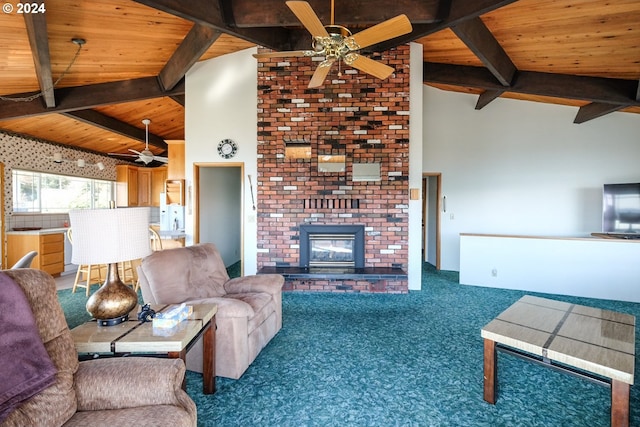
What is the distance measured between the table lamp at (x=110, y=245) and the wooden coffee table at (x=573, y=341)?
7.20 feet

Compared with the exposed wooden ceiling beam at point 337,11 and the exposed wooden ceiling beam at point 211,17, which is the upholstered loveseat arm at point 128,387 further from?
the exposed wooden ceiling beam at point 337,11

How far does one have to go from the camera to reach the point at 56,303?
147 cm

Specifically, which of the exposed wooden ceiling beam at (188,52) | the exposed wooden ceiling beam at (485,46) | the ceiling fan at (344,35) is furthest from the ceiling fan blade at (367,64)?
the exposed wooden ceiling beam at (188,52)

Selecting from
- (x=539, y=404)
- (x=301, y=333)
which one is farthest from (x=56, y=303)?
(x=539, y=404)

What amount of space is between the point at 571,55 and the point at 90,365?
5.50m

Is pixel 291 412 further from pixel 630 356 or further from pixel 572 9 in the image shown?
pixel 572 9

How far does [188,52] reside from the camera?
404 centimetres

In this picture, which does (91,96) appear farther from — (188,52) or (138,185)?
(138,185)

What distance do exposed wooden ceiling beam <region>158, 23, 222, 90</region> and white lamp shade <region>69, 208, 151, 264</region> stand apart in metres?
2.76

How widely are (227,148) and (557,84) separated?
4.86 m

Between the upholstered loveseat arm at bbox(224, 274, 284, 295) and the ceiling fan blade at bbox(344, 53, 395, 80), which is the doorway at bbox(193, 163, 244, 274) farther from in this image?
the ceiling fan blade at bbox(344, 53, 395, 80)

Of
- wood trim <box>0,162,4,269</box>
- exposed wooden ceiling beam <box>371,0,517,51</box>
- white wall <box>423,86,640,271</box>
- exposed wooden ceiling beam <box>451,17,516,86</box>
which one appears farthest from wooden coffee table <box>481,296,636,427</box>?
wood trim <box>0,162,4,269</box>

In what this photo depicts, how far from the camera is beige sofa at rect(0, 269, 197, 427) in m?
1.14

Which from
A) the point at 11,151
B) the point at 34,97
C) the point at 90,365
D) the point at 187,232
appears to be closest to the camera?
the point at 90,365
